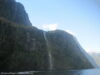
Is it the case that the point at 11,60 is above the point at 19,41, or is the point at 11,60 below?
below

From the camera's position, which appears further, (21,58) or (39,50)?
(39,50)

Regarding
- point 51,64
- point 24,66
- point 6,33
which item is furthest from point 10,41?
point 51,64

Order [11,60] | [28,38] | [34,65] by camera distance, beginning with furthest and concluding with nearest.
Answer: [28,38] < [34,65] < [11,60]

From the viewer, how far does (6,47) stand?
556ft

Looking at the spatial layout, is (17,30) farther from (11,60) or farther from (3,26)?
(11,60)

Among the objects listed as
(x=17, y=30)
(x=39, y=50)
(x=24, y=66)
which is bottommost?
(x=24, y=66)

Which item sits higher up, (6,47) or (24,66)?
(6,47)

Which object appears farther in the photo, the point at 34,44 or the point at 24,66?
the point at 34,44

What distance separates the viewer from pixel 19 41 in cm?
18375

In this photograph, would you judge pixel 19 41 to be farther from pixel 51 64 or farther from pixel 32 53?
pixel 51 64

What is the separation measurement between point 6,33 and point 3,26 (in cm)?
640

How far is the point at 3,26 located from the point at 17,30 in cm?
1321

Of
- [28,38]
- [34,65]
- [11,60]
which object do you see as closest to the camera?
[11,60]

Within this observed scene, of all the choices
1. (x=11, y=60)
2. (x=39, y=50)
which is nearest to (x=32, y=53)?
(x=39, y=50)
